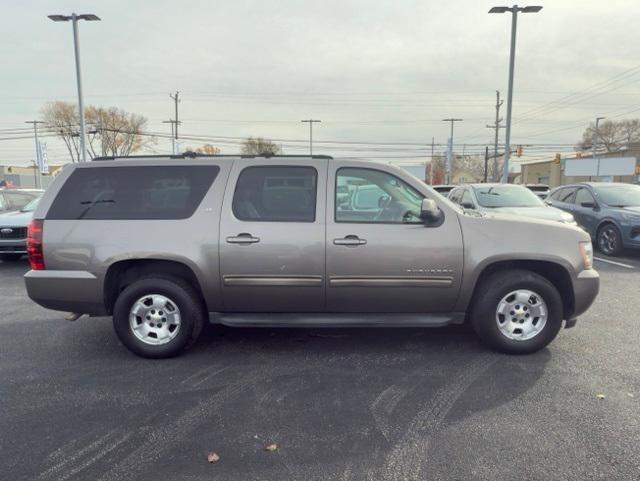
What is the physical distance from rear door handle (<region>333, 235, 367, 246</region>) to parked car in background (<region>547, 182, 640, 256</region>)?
304 inches

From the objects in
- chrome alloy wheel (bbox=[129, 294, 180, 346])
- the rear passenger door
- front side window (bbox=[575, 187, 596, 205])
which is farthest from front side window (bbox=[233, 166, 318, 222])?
front side window (bbox=[575, 187, 596, 205])

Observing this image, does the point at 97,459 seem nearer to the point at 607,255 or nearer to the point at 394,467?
the point at 394,467

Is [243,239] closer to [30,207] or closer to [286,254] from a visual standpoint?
[286,254]

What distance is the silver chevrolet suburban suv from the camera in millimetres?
3943

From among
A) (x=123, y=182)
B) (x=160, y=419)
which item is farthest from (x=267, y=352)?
(x=123, y=182)

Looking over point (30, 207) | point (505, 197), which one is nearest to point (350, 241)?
point (505, 197)

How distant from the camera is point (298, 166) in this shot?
4121 millimetres

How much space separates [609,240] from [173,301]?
9.33 m

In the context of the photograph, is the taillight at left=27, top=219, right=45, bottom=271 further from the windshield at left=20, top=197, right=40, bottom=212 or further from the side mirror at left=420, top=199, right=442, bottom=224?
the windshield at left=20, top=197, right=40, bottom=212

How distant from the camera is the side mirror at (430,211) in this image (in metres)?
3.84

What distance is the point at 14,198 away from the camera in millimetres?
10586

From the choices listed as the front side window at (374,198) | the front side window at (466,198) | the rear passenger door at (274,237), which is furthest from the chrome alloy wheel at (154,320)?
the front side window at (466,198)

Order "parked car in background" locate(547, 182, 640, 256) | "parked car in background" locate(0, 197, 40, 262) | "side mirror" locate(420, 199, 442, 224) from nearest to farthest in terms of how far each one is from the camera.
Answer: "side mirror" locate(420, 199, 442, 224)
"parked car in background" locate(0, 197, 40, 262)
"parked car in background" locate(547, 182, 640, 256)

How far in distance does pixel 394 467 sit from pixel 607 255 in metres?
9.08
